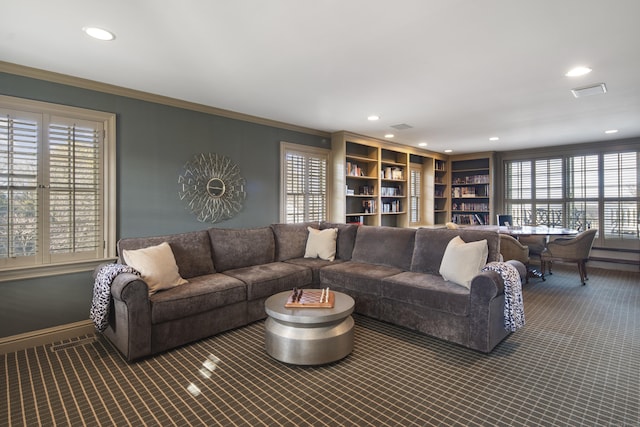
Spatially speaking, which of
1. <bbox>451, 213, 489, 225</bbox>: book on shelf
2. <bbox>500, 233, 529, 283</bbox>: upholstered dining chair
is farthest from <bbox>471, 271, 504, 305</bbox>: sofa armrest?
<bbox>451, 213, 489, 225</bbox>: book on shelf

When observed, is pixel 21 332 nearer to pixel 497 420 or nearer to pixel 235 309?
pixel 235 309

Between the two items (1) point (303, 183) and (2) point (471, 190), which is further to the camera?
(2) point (471, 190)

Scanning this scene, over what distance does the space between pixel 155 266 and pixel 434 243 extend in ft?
9.48

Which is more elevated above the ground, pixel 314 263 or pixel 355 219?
pixel 355 219

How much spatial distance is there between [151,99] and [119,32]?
1.47 meters

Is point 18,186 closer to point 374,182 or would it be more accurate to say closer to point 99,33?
point 99,33

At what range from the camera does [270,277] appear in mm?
3604

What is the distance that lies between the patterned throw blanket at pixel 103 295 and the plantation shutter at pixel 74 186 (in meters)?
0.68

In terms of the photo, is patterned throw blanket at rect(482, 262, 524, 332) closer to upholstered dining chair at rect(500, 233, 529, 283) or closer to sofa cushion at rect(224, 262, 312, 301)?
sofa cushion at rect(224, 262, 312, 301)

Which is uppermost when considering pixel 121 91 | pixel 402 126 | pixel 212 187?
pixel 402 126

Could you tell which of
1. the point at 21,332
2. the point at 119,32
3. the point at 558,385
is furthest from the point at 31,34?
the point at 558,385

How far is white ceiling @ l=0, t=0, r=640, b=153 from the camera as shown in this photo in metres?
2.10

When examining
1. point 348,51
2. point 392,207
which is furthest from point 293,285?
point 392,207

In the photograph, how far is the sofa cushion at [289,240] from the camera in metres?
4.46
